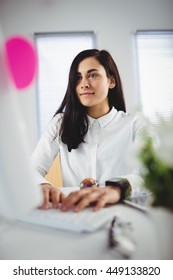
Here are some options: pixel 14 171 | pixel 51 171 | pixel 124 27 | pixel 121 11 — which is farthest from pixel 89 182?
pixel 124 27

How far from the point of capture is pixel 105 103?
1.01 metres

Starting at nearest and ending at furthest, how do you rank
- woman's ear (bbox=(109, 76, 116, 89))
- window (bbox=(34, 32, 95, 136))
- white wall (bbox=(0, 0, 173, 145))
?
white wall (bbox=(0, 0, 173, 145))
woman's ear (bbox=(109, 76, 116, 89))
window (bbox=(34, 32, 95, 136))

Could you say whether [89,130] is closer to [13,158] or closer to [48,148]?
[48,148]

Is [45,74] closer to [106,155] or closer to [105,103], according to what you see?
[105,103]

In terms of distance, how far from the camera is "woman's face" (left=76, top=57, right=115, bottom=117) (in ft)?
3.04

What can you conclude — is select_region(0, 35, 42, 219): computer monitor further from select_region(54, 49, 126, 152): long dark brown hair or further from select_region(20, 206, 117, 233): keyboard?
select_region(54, 49, 126, 152): long dark brown hair

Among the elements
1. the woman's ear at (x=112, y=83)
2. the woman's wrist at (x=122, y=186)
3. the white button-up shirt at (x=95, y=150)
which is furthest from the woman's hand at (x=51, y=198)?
the woman's ear at (x=112, y=83)

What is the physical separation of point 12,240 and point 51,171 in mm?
667

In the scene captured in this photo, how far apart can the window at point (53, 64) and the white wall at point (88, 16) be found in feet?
0.14

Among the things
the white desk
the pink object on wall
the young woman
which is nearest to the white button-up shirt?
the young woman

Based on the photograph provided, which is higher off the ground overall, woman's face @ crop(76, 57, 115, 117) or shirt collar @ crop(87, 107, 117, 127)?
woman's face @ crop(76, 57, 115, 117)

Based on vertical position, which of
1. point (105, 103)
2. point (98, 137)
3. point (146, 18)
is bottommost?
point (98, 137)

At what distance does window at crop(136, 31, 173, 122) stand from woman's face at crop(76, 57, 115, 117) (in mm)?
174

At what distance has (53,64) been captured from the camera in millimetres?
1276
